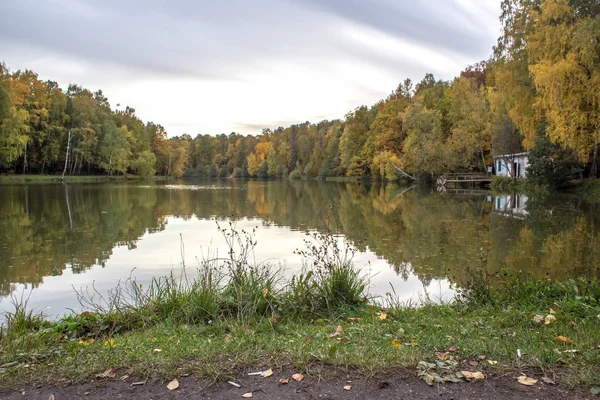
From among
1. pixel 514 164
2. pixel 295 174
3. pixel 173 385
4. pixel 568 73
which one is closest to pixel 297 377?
pixel 173 385

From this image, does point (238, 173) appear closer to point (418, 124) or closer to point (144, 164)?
point (144, 164)

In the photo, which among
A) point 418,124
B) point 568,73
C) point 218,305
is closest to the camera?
point 218,305

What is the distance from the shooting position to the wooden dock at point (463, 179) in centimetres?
4099

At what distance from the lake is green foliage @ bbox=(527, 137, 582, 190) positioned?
20.7ft

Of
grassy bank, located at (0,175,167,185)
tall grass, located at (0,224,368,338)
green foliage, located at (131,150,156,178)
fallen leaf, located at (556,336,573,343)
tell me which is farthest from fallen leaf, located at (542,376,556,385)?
green foliage, located at (131,150,156,178)

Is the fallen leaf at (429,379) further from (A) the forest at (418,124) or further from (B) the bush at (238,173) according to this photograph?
(B) the bush at (238,173)

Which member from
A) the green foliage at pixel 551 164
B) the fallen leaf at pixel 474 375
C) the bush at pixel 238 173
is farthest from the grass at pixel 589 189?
the bush at pixel 238 173

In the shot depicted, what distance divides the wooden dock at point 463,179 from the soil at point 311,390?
126ft

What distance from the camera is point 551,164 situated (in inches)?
1088

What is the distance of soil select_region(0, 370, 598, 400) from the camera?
319cm

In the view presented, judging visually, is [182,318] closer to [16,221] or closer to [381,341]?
[381,341]

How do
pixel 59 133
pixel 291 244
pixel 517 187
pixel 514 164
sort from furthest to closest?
1. pixel 59 133
2. pixel 514 164
3. pixel 517 187
4. pixel 291 244

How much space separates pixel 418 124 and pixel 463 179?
28.5 feet

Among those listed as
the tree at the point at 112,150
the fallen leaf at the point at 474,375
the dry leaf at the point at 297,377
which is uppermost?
the tree at the point at 112,150
